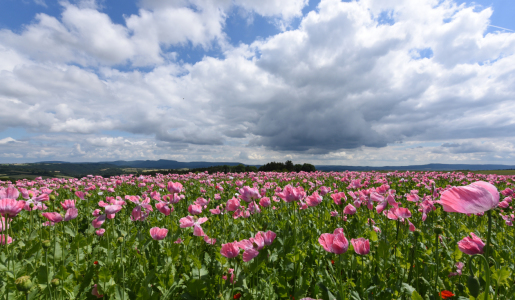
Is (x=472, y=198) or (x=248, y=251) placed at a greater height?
(x=472, y=198)

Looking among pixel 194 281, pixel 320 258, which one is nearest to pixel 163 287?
pixel 194 281

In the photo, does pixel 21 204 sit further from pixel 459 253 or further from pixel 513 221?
pixel 513 221

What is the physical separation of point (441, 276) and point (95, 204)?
8.25 meters

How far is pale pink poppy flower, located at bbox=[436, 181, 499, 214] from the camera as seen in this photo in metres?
1.18

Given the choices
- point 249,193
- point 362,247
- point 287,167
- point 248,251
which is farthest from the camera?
point 287,167

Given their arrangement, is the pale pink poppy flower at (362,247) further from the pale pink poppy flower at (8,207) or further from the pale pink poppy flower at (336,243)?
the pale pink poppy flower at (8,207)

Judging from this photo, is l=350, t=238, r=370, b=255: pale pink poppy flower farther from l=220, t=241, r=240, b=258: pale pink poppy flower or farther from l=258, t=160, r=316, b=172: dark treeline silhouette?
l=258, t=160, r=316, b=172: dark treeline silhouette

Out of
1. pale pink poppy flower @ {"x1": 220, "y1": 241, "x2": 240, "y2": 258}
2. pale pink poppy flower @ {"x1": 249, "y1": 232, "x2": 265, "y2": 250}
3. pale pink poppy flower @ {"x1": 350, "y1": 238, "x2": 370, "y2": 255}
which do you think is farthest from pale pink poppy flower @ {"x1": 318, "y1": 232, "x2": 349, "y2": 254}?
pale pink poppy flower @ {"x1": 220, "y1": 241, "x2": 240, "y2": 258}

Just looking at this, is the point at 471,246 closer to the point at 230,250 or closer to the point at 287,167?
the point at 230,250

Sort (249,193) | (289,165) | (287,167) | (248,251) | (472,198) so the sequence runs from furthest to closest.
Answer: (289,165) → (287,167) → (249,193) → (248,251) → (472,198)

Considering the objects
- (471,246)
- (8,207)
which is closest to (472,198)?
(471,246)

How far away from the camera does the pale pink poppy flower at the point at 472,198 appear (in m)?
1.18

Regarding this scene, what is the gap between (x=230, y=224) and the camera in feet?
14.7

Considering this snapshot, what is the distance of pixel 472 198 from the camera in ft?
4.03
